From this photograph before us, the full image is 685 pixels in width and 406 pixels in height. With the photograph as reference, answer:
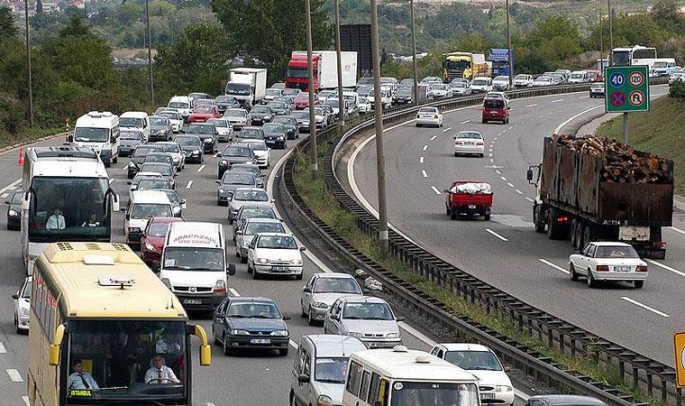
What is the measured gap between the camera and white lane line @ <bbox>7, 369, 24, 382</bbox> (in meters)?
31.1

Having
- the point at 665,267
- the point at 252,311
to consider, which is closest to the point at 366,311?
the point at 252,311

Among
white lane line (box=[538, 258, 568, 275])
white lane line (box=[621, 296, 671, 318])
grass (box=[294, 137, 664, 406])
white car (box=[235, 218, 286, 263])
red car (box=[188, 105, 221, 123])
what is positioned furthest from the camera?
red car (box=[188, 105, 221, 123])

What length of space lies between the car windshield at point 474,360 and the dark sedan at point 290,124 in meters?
63.8

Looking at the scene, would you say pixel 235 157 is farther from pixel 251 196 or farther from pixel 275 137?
pixel 275 137

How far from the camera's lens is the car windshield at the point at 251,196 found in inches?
2303

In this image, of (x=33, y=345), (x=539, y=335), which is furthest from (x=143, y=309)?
(x=539, y=335)

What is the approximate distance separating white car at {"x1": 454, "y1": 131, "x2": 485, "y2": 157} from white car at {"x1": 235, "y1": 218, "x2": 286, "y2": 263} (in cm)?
3668

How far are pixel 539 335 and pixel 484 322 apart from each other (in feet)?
6.55

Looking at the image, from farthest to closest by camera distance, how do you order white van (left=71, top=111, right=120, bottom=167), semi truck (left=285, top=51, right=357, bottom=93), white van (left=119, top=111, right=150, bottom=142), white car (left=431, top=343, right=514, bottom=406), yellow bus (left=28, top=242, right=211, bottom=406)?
semi truck (left=285, top=51, right=357, bottom=93) → white van (left=119, top=111, right=150, bottom=142) → white van (left=71, top=111, right=120, bottom=167) → white car (left=431, top=343, right=514, bottom=406) → yellow bus (left=28, top=242, right=211, bottom=406)

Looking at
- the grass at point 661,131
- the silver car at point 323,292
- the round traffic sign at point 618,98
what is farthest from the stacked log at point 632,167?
the grass at point 661,131

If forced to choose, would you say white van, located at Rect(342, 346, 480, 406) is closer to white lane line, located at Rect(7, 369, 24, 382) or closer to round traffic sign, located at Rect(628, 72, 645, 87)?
white lane line, located at Rect(7, 369, 24, 382)

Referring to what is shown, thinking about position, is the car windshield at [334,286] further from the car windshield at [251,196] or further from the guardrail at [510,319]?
the car windshield at [251,196]

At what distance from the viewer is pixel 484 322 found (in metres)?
37.2

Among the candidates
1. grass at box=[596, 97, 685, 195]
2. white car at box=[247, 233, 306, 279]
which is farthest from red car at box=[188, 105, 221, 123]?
white car at box=[247, 233, 306, 279]
